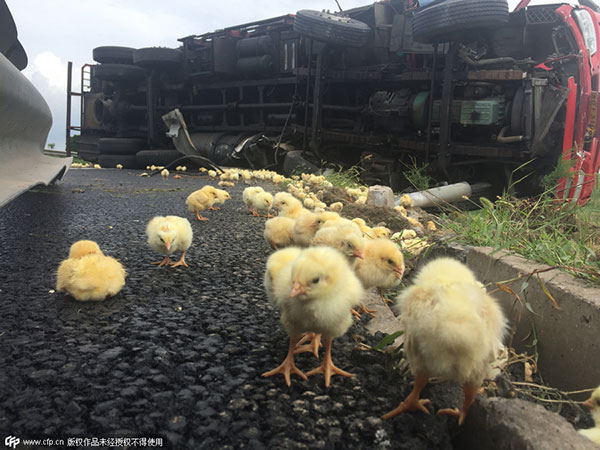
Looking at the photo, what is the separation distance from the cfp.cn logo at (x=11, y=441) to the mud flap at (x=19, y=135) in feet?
6.59

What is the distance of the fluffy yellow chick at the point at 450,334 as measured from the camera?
118 cm

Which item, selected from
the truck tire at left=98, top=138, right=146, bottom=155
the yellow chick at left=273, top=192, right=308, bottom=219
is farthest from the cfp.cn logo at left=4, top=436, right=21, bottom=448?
the truck tire at left=98, top=138, right=146, bottom=155

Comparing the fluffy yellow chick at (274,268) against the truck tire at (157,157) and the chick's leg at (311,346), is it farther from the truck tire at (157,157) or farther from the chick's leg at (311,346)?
the truck tire at (157,157)

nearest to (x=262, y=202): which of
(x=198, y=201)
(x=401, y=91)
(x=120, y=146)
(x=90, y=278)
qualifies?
(x=198, y=201)

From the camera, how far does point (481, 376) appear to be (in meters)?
1.21

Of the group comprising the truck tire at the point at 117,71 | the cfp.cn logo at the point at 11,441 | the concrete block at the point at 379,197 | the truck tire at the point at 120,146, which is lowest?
the cfp.cn logo at the point at 11,441

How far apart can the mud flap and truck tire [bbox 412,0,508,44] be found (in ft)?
19.3

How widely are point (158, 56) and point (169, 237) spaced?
43.5 ft

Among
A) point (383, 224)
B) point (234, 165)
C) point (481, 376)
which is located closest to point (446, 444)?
point (481, 376)

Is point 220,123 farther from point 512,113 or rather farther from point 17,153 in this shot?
point 17,153

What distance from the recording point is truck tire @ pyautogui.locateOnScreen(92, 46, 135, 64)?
53.1 feet

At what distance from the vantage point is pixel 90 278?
2021 mm

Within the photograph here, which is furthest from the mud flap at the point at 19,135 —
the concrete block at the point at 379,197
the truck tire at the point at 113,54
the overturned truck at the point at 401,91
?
the truck tire at the point at 113,54

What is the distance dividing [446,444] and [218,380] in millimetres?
706
